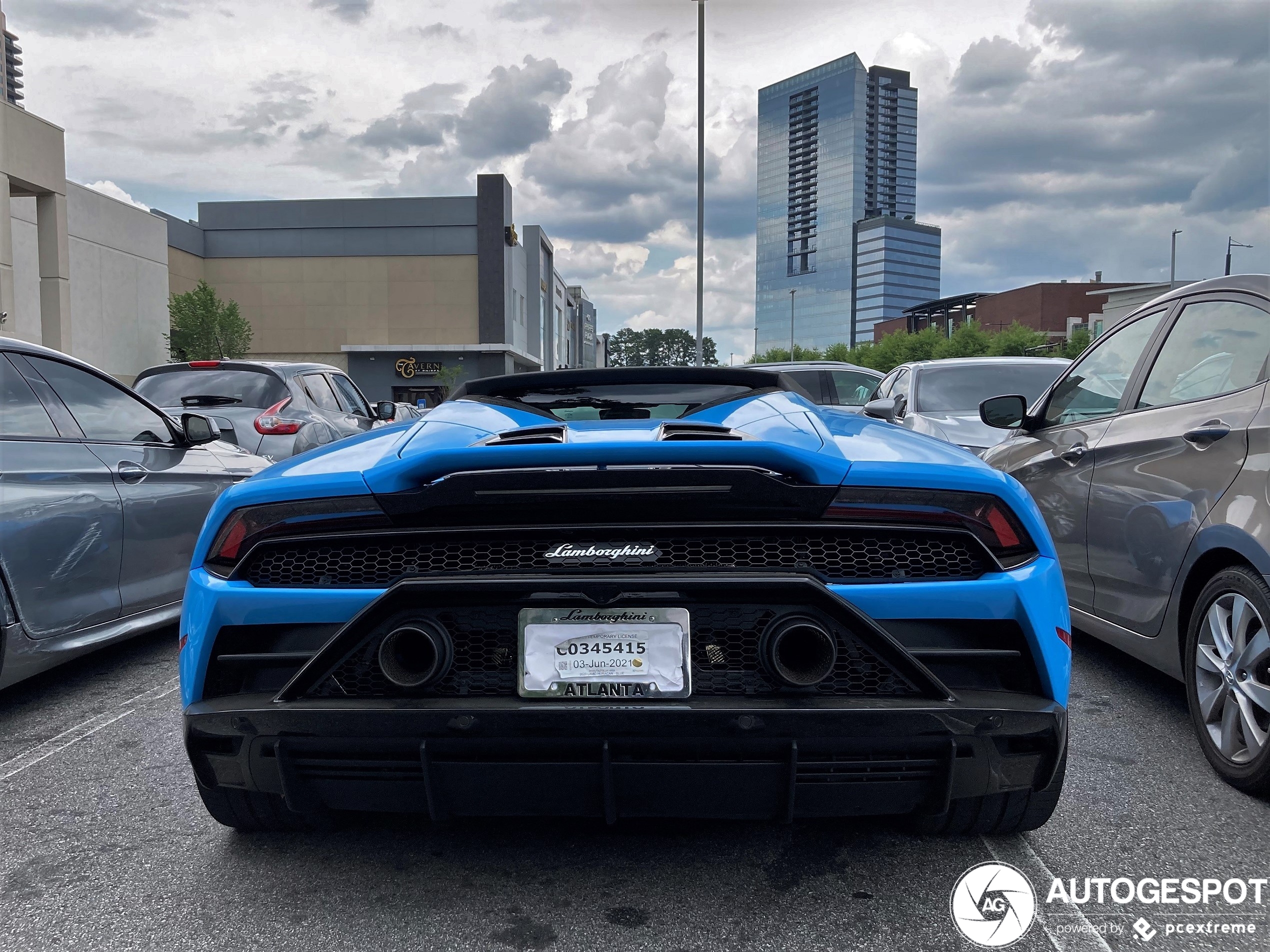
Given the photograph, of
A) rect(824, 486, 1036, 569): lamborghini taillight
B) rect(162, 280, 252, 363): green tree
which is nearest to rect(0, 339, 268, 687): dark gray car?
rect(824, 486, 1036, 569): lamborghini taillight

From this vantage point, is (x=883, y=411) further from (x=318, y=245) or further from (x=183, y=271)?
(x=183, y=271)

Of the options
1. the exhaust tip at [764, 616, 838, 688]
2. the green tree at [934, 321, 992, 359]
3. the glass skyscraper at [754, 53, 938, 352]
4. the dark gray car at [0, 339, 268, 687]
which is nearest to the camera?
the exhaust tip at [764, 616, 838, 688]

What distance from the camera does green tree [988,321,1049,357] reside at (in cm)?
6319

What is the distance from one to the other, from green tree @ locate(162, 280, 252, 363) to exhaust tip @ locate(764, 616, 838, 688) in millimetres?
46898

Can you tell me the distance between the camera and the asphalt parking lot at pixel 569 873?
2143mm

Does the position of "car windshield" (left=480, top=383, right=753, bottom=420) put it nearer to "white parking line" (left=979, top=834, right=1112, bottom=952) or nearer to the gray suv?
"white parking line" (left=979, top=834, right=1112, bottom=952)

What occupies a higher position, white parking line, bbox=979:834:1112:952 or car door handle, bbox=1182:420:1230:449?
car door handle, bbox=1182:420:1230:449

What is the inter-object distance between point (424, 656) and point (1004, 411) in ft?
11.8

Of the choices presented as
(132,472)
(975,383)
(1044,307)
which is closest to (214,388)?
(132,472)

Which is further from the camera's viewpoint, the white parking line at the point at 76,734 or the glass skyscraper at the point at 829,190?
the glass skyscraper at the point at 829,190

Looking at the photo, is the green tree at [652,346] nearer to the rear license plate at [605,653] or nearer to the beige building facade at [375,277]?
the beige building facade at [375,277]

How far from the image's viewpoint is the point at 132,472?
4512mm

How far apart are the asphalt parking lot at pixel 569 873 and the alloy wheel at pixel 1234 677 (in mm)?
169

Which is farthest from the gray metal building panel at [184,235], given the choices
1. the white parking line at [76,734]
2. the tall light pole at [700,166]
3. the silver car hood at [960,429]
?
the white parking line at [76,734]
